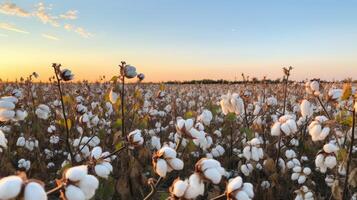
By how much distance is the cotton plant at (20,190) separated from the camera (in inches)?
66.9

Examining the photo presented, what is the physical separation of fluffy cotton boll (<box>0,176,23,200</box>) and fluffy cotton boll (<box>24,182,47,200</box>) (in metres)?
0.03

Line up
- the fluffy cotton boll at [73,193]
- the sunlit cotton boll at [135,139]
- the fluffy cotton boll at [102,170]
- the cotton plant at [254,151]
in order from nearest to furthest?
the fluffy cotton boll at [73,193], the fluffy cotton boll at [102,170], the sunlit cotton boll at [135,139], the cotton plant at [254,151]

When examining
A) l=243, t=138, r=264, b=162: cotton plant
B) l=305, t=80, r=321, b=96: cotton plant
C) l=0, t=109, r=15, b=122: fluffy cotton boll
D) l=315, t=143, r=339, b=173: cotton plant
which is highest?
l=305, t=80, r=321, b=96: cotton plant

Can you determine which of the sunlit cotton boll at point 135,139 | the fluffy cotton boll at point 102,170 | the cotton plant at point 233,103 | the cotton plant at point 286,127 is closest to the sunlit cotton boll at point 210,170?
the fluffy cotton boll at point 102,170

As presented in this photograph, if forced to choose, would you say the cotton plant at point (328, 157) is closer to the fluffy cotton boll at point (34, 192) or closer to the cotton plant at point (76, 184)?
the cotton plant at point (76, 184)

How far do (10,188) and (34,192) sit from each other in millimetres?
95

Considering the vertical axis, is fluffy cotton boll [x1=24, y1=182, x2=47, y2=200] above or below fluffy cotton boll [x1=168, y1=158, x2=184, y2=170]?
above

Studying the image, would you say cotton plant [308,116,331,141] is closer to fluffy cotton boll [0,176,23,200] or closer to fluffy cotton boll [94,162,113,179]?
fluffy cotton boll [94,162,113,179]

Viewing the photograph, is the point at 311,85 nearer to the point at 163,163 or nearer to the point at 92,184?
the point at 163,163

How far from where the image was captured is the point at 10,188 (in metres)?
1.71

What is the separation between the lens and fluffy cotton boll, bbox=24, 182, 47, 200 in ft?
5.55

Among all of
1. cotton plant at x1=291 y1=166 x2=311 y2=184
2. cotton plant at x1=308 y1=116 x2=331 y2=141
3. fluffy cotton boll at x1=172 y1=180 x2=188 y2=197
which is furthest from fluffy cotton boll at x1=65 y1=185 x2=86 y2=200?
cotton plant at x1=291 y1=166 x2=311 y2=184

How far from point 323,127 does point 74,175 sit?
2415mm

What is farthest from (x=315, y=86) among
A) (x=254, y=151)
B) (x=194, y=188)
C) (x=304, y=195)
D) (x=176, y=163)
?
(x=194, y=188)
